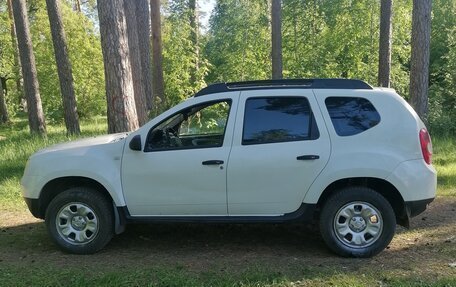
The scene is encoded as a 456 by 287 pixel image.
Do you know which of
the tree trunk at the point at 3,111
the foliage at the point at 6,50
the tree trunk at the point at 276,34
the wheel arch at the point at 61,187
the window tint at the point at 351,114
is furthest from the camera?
the foliage at the point at 6,50

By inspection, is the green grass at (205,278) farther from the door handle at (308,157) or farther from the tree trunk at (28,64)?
the tree trunk at (28,64)

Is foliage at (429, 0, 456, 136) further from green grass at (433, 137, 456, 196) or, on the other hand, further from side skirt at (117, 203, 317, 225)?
side skirt at (117, 203, 317, 225)

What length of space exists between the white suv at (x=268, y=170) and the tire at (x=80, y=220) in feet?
0.04

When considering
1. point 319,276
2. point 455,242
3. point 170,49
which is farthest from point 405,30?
point 319,276

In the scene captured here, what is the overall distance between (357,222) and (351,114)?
3.87 feet

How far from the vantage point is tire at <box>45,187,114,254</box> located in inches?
212

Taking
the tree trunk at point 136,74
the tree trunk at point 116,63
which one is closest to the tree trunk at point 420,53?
the tree trunk at point 136,74

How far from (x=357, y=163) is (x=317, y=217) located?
0.83 m

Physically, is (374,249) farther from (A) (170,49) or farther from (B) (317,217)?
(A) (170,49)

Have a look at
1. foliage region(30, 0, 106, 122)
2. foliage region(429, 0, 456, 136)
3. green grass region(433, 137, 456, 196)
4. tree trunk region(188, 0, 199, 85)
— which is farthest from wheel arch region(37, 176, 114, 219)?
foliage region(30, 0, 106, 122)

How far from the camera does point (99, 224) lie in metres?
5.38

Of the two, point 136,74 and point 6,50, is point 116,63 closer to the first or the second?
point 136,74

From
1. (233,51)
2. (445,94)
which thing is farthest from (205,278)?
(233,51)

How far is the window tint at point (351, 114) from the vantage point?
5137mm
